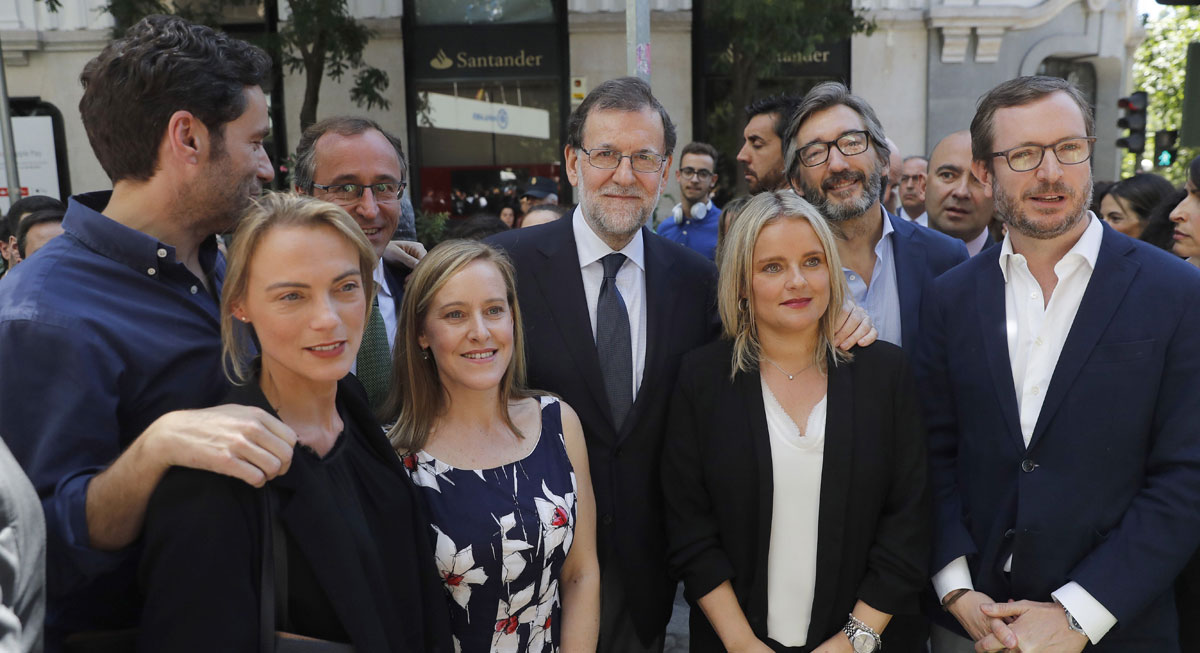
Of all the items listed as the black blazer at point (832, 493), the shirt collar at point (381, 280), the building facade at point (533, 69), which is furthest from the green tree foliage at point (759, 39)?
the black blazer at point (832, 493)

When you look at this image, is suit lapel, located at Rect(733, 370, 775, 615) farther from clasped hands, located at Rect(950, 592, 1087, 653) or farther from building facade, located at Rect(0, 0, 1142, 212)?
building facade, located at Rect(0, 0, 1142, 212)

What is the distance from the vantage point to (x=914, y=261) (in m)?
3.32

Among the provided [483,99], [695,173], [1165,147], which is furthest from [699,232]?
[1165,147]

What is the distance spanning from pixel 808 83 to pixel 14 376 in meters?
11.8

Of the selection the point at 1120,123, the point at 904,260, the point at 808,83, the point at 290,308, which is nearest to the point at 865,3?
the point at 808,83

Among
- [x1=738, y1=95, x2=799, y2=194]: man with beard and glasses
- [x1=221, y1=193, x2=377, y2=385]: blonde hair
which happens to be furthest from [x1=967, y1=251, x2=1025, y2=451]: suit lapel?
[x1=221, y1=193, x2=377, y2=385]: blonde hair

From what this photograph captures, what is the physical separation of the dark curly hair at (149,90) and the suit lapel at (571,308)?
3.88 feet

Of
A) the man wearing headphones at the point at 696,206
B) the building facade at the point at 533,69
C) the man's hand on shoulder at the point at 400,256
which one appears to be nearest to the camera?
the man's hand on shoulder at the point at 400,256

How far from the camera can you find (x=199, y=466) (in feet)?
5.67

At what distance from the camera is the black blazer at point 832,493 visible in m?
2.70

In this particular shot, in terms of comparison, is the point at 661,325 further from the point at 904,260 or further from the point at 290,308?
the point at 290,308

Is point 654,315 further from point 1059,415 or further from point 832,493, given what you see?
point 1059,415

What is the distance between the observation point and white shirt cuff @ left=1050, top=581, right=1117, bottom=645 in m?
2.46

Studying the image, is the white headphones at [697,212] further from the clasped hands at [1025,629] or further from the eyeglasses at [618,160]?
the clasped hands at [1025,629]
